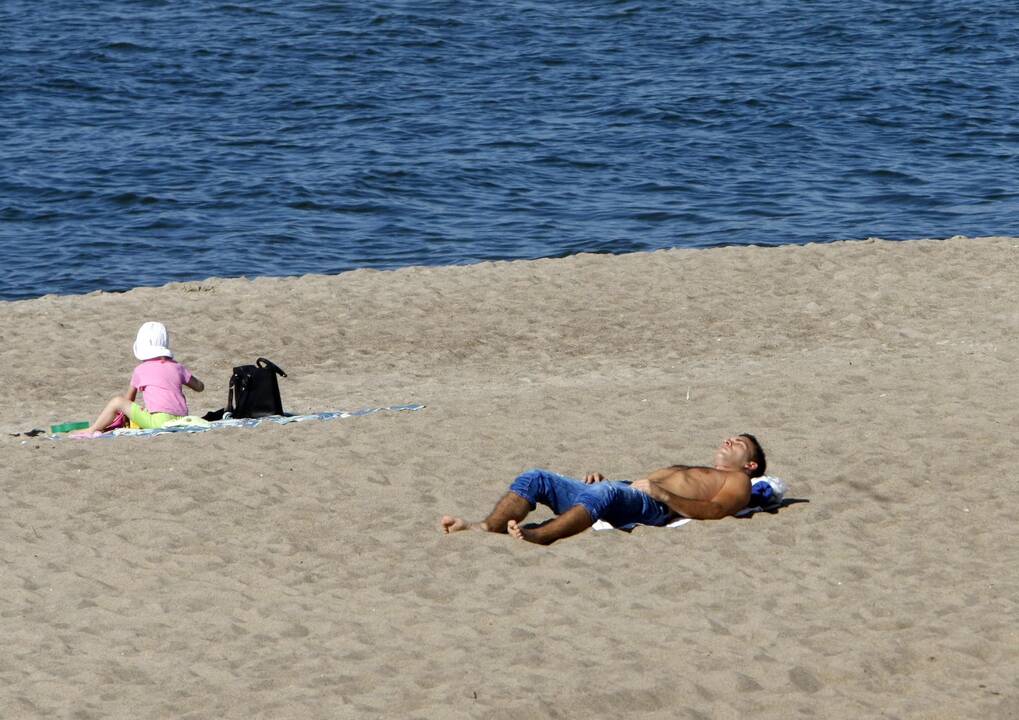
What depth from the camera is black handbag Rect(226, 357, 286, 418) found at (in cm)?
1097

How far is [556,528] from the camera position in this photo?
321 inches

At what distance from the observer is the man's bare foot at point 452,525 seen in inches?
324

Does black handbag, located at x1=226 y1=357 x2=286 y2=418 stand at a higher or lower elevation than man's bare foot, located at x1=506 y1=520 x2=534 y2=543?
lower

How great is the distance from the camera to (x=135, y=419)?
10.7 metres

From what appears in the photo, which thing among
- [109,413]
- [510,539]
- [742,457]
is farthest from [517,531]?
[109,413]

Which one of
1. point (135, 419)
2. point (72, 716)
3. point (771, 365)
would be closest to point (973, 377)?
point (771, 365)

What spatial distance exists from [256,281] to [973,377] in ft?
26.4

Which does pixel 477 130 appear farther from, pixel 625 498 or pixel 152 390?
pixel 625 498

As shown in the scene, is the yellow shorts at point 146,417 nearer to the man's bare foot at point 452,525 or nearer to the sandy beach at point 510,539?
the sandy beach at point 510,539

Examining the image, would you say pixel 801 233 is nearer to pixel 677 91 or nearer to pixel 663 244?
pixel 663 244

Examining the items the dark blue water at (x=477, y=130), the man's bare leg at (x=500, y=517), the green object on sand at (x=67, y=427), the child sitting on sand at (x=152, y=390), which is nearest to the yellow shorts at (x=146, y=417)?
the child sitting on sand at (x=152, y=390)

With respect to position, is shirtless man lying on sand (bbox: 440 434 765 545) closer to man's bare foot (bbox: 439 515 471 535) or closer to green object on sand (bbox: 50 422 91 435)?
man's bare foot (bbox: 439 515 471 535)

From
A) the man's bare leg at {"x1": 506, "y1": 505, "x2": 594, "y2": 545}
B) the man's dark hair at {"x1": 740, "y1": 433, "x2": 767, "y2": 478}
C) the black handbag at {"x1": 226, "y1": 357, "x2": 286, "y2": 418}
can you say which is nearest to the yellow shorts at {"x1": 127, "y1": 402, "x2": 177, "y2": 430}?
the black handbag at {"x1": 226, "y1": 357, "x2": 286, "y2": 418}

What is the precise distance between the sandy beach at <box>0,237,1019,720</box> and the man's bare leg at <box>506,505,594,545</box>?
3.6 inches
